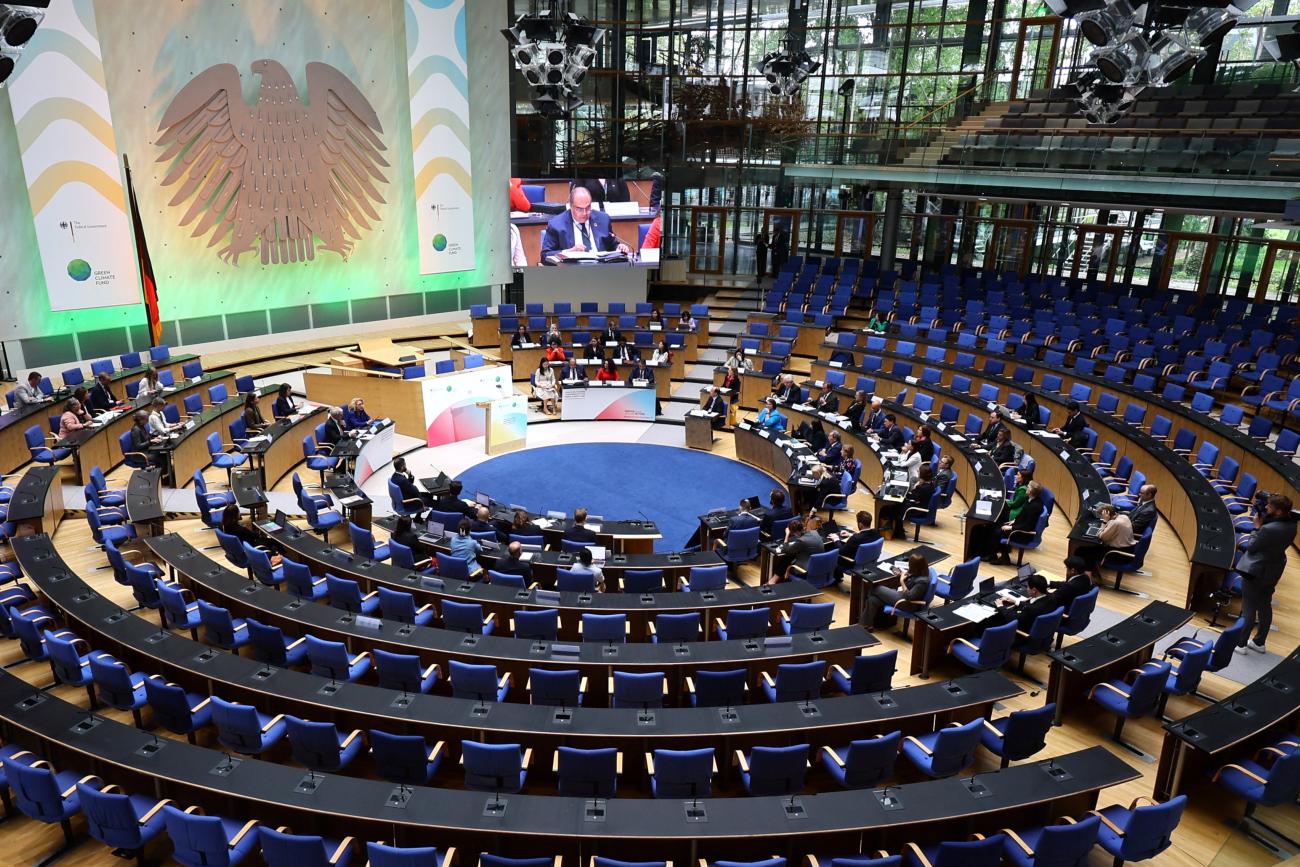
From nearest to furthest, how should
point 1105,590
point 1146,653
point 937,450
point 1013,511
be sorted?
point 1146,653 < point 1105,590 < point 1013,511 < point 937,450

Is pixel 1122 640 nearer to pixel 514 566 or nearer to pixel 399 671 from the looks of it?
pixel 514 566

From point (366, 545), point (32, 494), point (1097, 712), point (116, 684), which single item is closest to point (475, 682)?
point (116, 684)

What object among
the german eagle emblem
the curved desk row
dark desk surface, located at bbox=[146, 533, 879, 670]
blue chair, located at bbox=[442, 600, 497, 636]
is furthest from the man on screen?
the curved desk row

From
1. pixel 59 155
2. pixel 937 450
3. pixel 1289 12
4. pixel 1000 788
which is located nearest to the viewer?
pixel 1000 788

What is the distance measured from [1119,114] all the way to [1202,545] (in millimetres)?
8301

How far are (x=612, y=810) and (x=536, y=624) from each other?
2883mm

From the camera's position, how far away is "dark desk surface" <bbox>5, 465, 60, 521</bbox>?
990 centimetres

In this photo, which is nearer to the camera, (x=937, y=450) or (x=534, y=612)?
(x=534, y=612)

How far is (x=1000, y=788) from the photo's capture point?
5.43 m

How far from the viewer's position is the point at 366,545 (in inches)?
403

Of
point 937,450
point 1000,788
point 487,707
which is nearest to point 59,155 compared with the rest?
point 487,707

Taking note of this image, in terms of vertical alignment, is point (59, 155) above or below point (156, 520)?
above

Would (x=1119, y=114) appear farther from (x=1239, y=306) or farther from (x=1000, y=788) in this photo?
(x=1000, y=788)

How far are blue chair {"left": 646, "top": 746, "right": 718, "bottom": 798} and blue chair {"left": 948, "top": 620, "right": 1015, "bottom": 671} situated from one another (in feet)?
10.3
